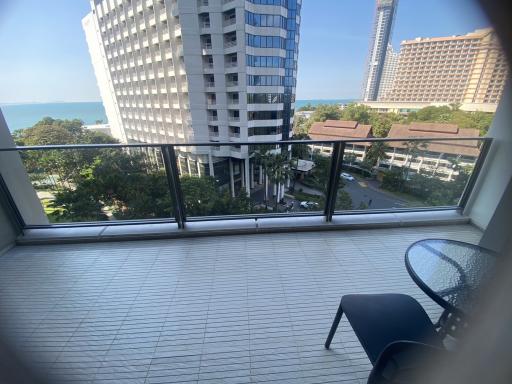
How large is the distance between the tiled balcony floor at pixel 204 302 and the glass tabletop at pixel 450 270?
0.59 metres

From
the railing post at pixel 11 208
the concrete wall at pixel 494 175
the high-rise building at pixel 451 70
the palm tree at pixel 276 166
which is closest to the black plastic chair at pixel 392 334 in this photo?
the high-rise building at pixel 451 70

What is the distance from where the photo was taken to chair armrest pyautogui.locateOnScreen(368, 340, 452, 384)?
2.25 ft

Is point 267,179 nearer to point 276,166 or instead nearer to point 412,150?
point 276,166

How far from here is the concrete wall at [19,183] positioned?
2.10 metres

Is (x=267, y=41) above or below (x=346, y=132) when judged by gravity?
above

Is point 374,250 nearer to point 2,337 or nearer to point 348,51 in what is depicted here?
point 2,337

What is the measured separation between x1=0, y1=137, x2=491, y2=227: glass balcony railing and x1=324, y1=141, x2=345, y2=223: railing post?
0.03 ft

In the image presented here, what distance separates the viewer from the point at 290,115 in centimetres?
2178

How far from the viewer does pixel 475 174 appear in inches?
94.3

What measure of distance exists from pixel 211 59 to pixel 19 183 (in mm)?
21290

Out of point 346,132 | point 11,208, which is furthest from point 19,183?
point 346,132

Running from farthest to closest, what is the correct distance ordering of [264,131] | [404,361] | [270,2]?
1. [264,131]
2. [270,2]
3. [404,361]

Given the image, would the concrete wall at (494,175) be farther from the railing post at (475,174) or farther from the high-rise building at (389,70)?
the high-rise building at (389,70)

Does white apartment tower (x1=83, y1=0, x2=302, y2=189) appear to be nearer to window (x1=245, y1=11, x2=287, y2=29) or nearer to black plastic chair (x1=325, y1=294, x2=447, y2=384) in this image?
window (x1=245, y1=11, x2=287, y2=29)
